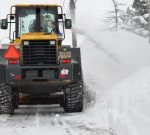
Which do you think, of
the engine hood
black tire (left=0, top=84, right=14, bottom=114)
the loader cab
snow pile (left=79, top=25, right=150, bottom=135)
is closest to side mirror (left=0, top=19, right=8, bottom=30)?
the loader cab

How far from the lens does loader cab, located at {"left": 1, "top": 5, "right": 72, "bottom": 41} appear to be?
45.5 feet

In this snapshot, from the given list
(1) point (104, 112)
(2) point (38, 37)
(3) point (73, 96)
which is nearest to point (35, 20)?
(2) point (38, 37)

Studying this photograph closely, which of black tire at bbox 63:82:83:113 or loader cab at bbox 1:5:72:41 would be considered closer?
black tire at bbox 63:82:83:113

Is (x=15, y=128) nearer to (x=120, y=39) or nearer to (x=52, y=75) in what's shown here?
(x=52, y=75)

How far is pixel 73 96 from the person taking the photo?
41.4 ft

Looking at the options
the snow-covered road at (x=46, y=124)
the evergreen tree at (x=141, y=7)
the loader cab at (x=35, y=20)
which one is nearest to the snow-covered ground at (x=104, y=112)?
the snow-covered road at (x=46, y=124)

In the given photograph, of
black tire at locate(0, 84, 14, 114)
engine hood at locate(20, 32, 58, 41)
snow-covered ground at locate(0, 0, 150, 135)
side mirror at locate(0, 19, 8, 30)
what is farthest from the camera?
side mirror at locate(0, 19, 8, 30)

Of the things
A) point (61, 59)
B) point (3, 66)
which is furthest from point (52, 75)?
point (3, 66)

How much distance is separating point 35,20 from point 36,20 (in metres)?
0.03

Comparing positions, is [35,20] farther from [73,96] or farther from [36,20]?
[73,96]

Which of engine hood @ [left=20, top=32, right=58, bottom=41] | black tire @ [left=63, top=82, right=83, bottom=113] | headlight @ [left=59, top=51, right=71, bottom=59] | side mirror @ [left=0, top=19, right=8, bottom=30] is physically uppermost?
side mirror @ [left=0, top=19, right=8, bottom=30]

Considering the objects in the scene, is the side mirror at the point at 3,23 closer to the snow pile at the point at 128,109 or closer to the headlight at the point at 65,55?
the headlight at the point at 65,55

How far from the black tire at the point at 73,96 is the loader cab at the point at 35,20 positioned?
1.80 metres

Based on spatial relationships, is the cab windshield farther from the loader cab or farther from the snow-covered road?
the snow-covered road
